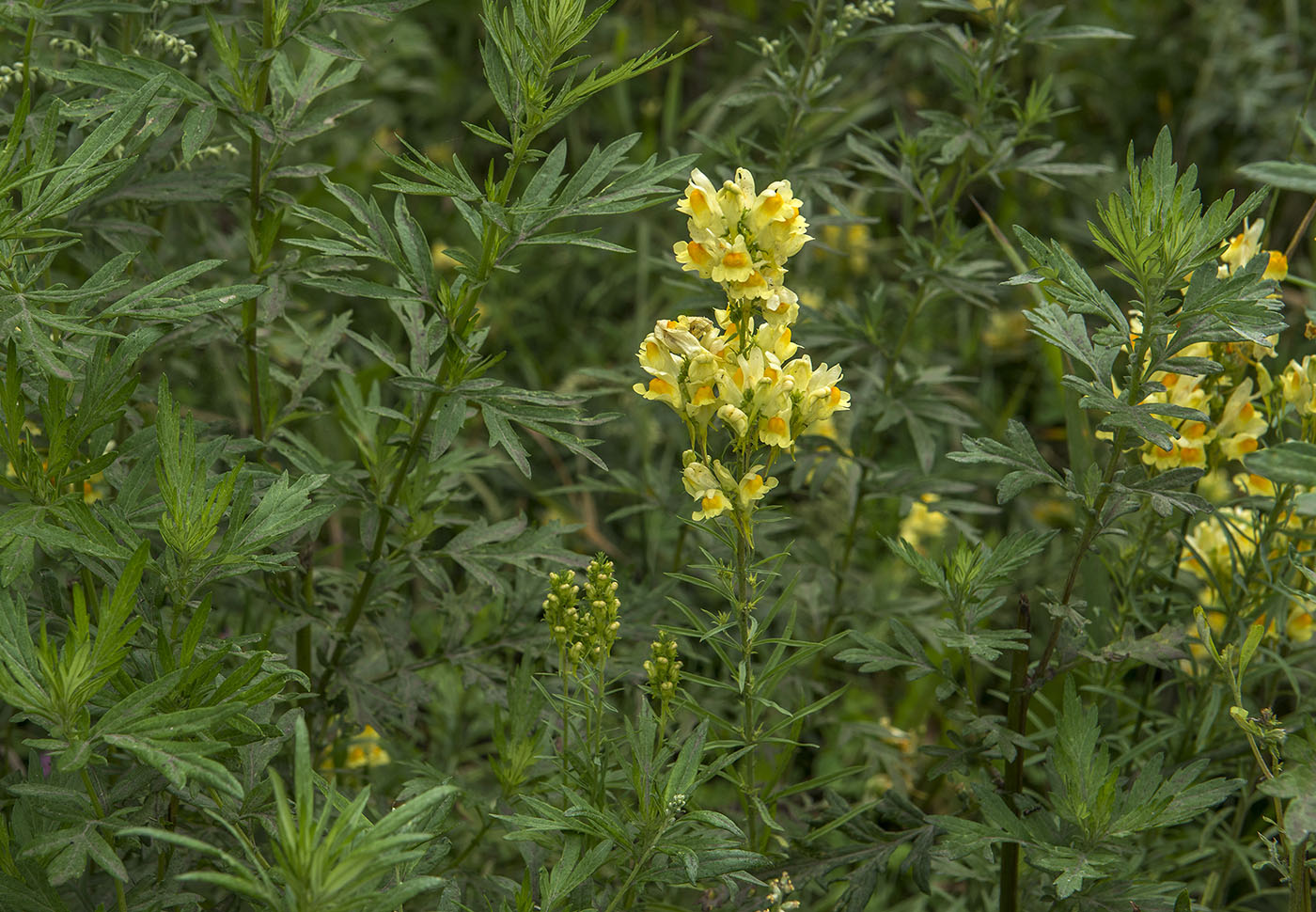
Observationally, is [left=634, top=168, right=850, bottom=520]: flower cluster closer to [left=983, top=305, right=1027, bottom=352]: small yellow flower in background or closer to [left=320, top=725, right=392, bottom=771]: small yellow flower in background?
[left=320, top=725, right=392, bottom=771]: small yellow flower in background

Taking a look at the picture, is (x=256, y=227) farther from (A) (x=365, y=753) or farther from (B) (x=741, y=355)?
(A) (x=365, y=753)

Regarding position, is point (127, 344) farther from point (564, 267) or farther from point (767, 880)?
point (564, 267)

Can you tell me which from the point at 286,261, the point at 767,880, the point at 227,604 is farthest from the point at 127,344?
the point at 767,880

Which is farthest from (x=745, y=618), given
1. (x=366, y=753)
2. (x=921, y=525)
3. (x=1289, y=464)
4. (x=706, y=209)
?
(x=921, y=525)

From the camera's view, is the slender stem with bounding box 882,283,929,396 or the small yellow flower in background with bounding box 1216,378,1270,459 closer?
the small yellow flower in background with bounding box 1216,378,1270,459

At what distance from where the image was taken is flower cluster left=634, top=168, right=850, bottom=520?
1.80 metres

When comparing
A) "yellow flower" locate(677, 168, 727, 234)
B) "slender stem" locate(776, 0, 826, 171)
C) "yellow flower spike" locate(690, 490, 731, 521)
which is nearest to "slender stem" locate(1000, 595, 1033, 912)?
"yellow flower spike" locate(690, 490, 731, 521)

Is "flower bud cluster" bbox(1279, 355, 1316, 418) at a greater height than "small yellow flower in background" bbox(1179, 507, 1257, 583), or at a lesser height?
greater

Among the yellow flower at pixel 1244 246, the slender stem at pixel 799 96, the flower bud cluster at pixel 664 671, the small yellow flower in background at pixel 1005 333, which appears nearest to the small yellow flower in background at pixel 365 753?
the flower bud cluster at pixel 664 671

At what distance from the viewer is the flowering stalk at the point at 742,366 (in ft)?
5.90

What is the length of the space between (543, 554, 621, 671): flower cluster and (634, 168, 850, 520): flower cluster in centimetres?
18

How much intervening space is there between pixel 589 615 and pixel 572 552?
0.52m

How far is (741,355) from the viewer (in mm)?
1822

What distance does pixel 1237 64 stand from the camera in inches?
177
